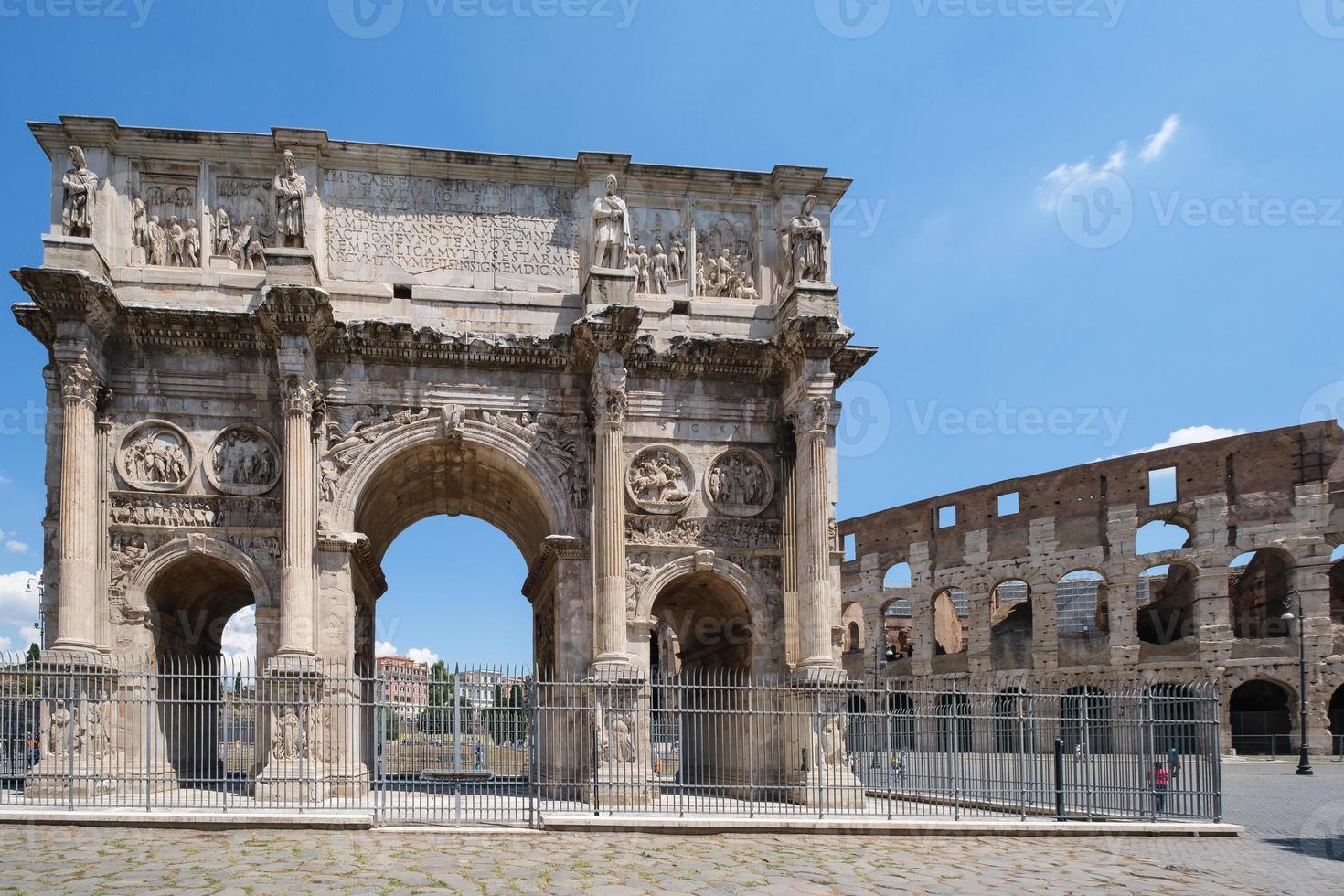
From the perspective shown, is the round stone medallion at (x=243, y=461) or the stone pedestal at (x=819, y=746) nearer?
the stone pedestal at (x=819, y=746)

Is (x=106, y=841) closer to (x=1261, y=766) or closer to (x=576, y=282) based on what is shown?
(x=576, y=282)

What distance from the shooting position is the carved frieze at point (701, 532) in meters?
18.0

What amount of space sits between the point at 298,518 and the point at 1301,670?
28.2 meters

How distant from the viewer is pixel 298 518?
649 inches

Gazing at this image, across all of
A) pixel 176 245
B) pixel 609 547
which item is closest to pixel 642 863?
pixel 609 547

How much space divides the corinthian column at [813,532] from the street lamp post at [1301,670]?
56.5 feet

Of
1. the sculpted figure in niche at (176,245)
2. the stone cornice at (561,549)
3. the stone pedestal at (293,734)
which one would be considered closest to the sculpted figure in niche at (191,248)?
the sculpted figure in niche at (176,245)

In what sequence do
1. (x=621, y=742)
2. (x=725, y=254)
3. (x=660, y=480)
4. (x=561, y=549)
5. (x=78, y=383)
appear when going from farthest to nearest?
(x=725, y=254)
(x=660, y=480)
(x=561, y=549)
(x=78, y=383)
(x=621, y=742)

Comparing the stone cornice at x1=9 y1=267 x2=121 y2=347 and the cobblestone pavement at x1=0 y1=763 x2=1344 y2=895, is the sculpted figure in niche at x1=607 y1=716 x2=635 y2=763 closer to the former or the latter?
the cobblestone pavement at x1=0 y1=763 x2=1344 y2=895

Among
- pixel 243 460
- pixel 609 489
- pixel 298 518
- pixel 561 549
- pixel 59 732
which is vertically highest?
pixel 243 460

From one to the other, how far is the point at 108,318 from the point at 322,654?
5.58 metres

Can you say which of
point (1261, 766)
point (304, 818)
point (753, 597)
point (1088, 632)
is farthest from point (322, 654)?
point (1088, 632)

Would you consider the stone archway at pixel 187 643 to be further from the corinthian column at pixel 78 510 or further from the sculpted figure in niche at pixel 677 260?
the sculpted figure in niche at pixel 677 260

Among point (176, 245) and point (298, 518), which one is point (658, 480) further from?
point (176, 245)
